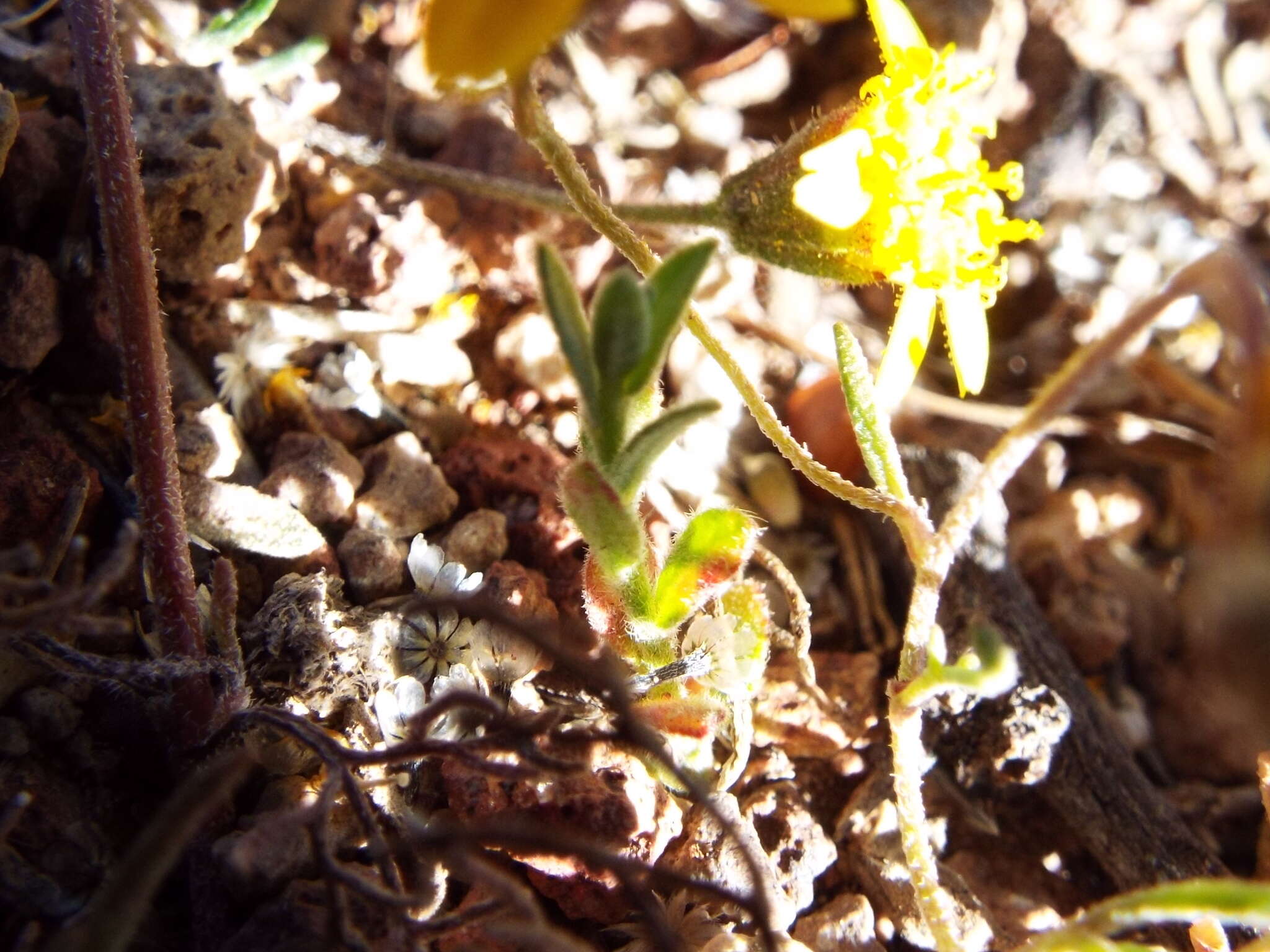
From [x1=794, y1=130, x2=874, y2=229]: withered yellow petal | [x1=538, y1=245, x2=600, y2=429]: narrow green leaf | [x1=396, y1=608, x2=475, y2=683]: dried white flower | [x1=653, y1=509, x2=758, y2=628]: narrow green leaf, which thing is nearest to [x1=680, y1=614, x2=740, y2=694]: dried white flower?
[x1=653, y1=509, x2=758, y2=628]: narrow green leaf

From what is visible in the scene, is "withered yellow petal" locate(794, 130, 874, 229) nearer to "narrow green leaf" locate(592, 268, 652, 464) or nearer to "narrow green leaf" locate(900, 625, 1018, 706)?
"narrow green leaf" locate(592, 268, 652, 464)

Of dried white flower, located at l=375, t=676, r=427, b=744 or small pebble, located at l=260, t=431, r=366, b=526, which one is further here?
small pebble, located at l=260, t=431, r=366, b=526

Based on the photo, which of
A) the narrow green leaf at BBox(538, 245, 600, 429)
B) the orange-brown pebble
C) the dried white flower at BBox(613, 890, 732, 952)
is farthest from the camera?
the orange-brown pebble

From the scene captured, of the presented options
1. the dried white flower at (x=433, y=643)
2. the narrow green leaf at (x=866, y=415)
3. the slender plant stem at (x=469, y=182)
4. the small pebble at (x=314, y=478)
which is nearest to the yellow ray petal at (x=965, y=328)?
the narrow green leaf at (x=866, y=415)

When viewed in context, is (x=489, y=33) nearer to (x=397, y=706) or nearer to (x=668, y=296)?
(x=668, y=296)

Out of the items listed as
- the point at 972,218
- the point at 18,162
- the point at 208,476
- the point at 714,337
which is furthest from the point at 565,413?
the point at 18,162

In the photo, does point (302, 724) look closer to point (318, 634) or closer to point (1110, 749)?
point (318, 634)

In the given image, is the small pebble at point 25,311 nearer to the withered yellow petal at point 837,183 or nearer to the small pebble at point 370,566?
the small pebble at point 370,566
